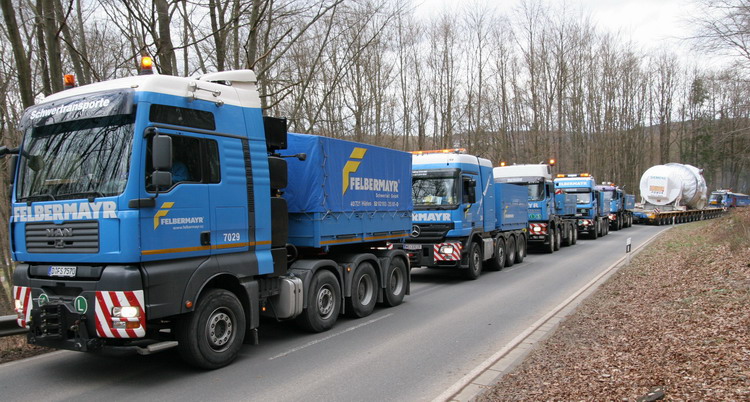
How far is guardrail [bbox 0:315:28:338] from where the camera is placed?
21.4 ft

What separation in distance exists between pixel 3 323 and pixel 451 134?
33.1 meters

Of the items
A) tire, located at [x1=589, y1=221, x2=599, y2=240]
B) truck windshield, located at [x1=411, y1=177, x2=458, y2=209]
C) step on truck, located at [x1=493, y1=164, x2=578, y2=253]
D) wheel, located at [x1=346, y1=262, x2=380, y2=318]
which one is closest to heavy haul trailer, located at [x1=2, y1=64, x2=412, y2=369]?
wheel, located at [x1=346, y1=262, x2=380, y2=318]

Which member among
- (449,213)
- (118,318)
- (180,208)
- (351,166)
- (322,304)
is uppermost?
(351,166)

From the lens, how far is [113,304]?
5.17 meters

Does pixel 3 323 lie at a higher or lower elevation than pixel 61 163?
lower

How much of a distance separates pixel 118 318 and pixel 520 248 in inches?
597

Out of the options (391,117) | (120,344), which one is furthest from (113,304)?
(391,117)

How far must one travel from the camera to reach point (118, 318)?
5.15 meters

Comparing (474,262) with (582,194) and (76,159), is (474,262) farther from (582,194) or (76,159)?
(582,194)

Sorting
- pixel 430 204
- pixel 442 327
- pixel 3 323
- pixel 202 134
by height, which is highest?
pixel 202 134

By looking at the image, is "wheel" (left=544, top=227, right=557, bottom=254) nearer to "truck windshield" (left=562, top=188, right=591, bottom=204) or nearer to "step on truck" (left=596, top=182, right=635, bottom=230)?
"truck windshield" (left=562, top=188, right=591, bottom=204)

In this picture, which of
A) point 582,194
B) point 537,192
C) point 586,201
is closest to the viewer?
point 537,192

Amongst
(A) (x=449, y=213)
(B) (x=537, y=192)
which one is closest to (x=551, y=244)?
(B) (x=537, y=192)

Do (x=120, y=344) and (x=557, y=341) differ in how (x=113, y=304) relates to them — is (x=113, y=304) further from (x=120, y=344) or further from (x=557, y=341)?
(x=557, y=341)
